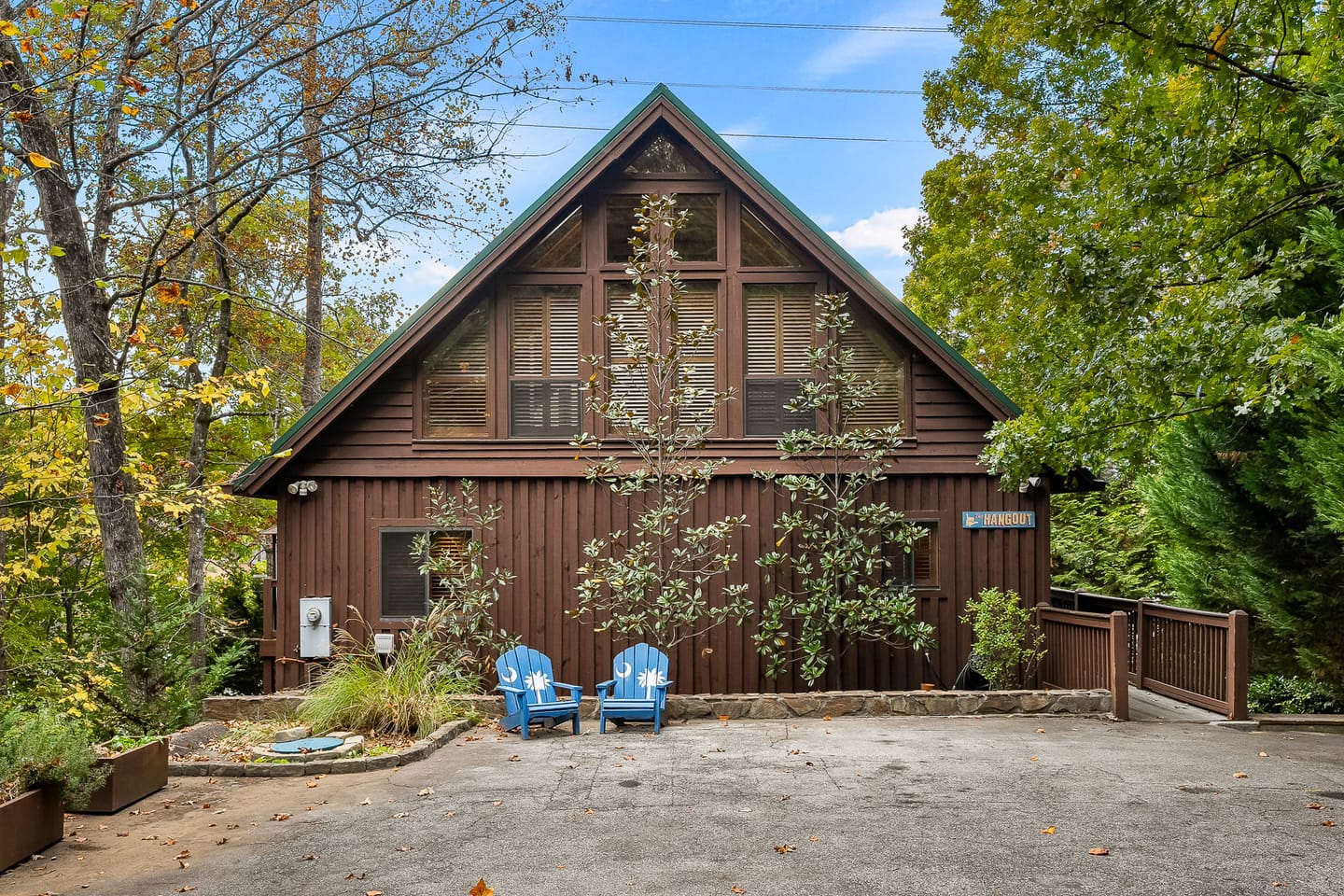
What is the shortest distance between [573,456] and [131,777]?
5704mm

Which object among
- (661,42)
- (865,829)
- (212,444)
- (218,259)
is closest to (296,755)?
(865,829)

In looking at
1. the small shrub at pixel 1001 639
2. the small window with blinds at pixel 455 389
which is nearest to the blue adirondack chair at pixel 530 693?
the small window with blinds at pixel 455 389

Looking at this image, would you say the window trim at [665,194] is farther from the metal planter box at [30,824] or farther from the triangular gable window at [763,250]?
the metal planter box at [30,824]

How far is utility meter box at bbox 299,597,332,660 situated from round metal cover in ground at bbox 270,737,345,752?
3203mm

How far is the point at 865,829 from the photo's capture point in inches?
235

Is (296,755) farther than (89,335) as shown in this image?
No

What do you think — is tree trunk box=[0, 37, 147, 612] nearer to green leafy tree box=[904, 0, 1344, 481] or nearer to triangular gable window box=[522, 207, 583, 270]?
triangular gable window box=[522, 207, 583, 270]

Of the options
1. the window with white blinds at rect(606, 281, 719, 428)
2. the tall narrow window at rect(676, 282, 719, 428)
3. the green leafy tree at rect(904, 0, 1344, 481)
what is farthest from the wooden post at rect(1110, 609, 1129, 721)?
the tall narrow window at rect(676, 282, 719, 428)

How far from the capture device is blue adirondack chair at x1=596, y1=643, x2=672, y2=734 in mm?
9281

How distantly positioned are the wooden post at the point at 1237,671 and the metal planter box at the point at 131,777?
28.5ft

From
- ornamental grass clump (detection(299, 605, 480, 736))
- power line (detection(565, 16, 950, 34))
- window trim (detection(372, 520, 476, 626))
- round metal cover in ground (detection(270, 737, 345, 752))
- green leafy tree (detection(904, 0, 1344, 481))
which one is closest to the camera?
round metal cover in ground (detection(270, 737, 345, 752))

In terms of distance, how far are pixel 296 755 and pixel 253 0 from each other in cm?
1059

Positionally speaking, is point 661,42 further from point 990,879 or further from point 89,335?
point 990,879

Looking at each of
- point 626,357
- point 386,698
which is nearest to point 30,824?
point 386,698
